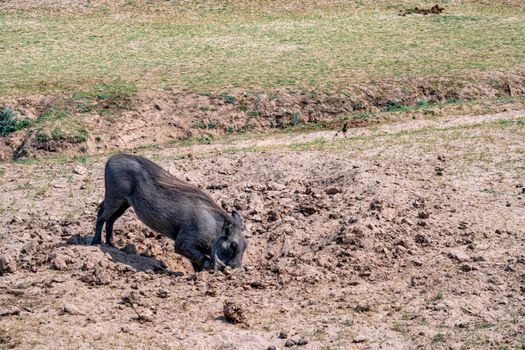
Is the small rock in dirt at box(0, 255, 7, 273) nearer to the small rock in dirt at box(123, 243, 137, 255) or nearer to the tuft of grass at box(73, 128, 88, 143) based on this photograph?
the small rock in dirt at box(123, 243, 137, 255)

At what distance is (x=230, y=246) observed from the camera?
8.88 meters

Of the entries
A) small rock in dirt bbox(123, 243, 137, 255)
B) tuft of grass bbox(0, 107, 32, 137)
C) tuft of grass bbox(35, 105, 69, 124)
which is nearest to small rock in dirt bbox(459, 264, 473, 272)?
small rock in dirt bbox(123, 243, 137, 255)

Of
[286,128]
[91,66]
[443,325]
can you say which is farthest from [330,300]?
[91,66]

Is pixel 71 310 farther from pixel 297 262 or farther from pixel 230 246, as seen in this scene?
pixel 297 262

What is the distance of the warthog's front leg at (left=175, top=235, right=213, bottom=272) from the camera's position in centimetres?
892

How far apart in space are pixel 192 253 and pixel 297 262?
3.70 feet

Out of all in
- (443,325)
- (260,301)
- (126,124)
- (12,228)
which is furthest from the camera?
(126,124)

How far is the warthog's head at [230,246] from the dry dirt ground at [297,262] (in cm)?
22

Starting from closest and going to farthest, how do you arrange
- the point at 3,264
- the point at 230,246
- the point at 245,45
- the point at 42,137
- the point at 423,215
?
the point at 3,264, the point at 230,246, the point at 423,215, the point at 42,137, the point at 245,45

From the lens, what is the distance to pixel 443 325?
7.41 metres

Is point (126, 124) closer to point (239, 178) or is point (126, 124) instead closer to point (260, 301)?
point (239, 178)

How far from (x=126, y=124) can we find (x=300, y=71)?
4.98m

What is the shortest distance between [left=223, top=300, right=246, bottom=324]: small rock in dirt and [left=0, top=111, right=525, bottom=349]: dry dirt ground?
21 mm

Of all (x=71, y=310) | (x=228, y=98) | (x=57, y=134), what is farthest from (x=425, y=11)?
(x=71, y=310)
